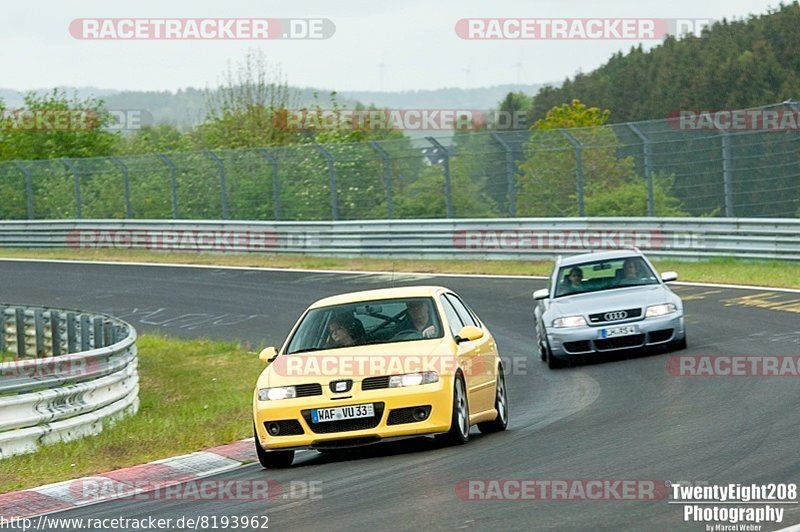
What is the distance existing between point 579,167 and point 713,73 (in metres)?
50.7

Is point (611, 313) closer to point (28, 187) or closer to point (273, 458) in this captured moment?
point (273, 458)

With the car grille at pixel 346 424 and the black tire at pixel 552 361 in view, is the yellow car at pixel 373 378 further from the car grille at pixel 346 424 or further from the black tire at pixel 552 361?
the black tire at pixel 552 361

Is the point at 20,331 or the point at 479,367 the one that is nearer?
the point at 479,367

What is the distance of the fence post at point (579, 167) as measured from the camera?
31.7m

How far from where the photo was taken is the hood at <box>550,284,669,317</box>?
56.3ft

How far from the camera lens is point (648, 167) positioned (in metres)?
30.4

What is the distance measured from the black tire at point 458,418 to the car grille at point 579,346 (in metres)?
6.18

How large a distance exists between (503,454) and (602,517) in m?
2.95

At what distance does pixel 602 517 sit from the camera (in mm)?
7488

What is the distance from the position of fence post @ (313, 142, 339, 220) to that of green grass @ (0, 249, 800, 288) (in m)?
1.48

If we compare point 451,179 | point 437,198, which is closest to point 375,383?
point 451,179

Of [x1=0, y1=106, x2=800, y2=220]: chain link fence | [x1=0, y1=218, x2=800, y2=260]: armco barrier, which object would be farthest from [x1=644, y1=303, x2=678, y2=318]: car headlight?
[x1=0, y1=106, x2=800, y2=220]: chain link fence

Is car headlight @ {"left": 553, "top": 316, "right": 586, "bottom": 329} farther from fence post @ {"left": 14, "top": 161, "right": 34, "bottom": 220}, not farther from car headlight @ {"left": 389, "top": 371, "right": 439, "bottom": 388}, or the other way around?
fence post @ {"left": 14, "top": 161, "right": 34, "bottom": 220}

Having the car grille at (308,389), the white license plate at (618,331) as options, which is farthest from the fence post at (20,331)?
the car grille at (308,389)
